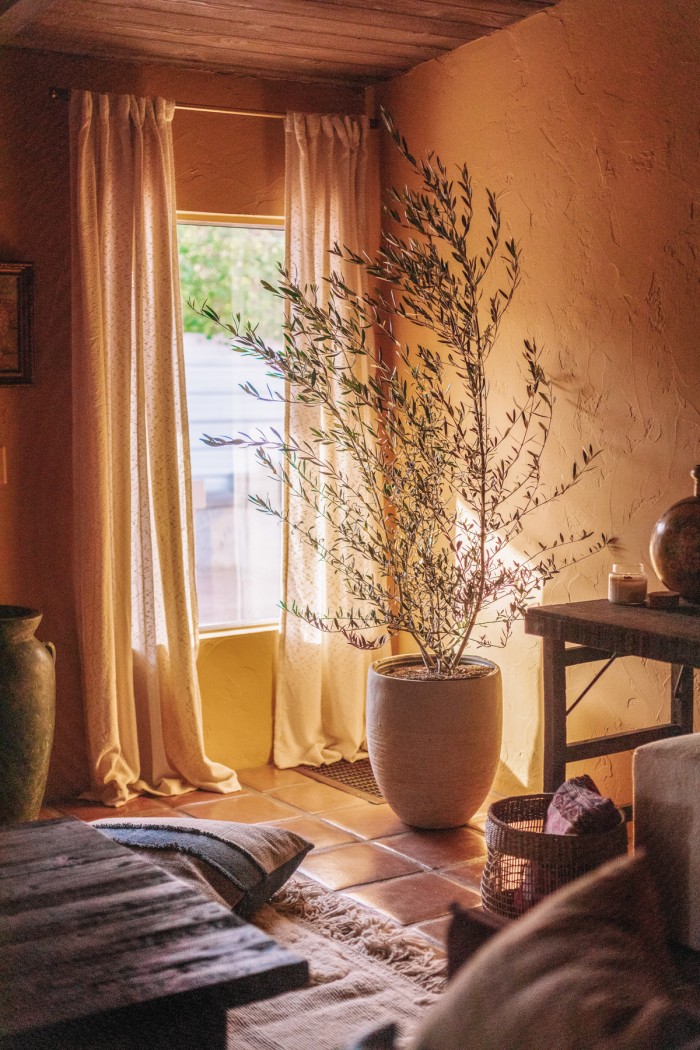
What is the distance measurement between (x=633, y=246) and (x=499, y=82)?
0.88 meters

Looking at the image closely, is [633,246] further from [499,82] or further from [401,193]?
[401,193]

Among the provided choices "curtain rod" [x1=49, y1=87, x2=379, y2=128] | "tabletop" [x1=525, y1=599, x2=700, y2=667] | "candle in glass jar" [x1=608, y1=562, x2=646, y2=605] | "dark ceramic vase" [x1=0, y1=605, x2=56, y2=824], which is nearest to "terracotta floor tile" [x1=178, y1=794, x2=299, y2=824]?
"dark ceramic vase" [x1=0, y1=605, x2=56, y2=824]

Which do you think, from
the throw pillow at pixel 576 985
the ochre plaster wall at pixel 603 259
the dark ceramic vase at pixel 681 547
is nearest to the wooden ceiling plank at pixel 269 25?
the ochre plaster wall at pixel 603 259

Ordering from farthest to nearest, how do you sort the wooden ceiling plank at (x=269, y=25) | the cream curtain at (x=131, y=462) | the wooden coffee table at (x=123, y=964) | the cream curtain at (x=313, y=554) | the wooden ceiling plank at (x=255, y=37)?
the cream curtain at (x=313, y=554), the cream curtain at (x=131, y=462), the wooden ceiling plank at (x=255, y=37), the wooden ceiling plank at (x=269, y=25), the wooden coffee table at (x=123, y=964)

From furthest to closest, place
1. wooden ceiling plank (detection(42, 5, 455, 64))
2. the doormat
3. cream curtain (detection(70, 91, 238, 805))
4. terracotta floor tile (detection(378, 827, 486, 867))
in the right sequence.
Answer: the doormat
cream curtain (detection(70, 91, 238, 805))
wooden ceiling plank (detection(42, 5, 455, 64))
terracotta floor tile (detection(378, 827, 486, 867))

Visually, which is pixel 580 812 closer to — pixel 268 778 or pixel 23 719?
pixel 23 719

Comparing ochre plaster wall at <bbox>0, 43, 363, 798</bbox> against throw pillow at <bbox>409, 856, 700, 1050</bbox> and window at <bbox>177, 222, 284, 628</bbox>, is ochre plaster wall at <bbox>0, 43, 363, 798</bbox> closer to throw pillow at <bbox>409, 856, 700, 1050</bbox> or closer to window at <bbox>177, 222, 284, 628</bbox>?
window at <bbox>177, 222, 284, 628</bbox>

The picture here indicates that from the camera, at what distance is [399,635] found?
475 centimetres

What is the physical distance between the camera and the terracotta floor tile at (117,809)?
3.88 m

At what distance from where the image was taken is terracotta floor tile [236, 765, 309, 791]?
4273 mm

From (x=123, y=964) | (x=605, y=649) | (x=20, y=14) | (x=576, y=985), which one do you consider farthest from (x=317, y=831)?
(x=576, y=985)

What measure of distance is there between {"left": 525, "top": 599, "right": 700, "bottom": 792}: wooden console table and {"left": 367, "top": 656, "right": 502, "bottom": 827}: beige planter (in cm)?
52

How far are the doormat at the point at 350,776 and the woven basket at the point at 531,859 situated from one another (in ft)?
3.91

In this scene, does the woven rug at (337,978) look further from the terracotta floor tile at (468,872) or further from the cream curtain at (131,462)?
the cream curtain at (131,462)
